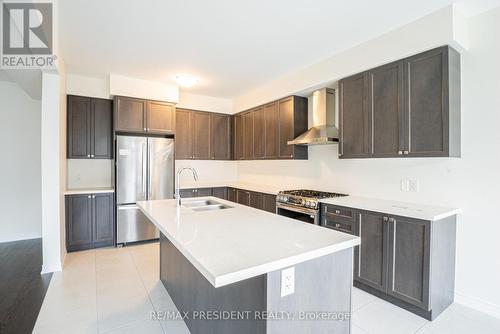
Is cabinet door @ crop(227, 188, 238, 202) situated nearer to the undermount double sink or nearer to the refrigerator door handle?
the refrigerator door handle

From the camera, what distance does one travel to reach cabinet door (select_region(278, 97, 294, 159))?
3.99 meters

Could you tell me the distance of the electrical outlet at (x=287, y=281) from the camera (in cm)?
121

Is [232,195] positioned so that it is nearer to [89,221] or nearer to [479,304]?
[89,221]

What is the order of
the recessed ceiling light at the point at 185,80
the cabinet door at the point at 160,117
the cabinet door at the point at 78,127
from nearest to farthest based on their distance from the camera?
the cabinet door at the point at 78,127, the recessed ceiling light at the point at 185,80, the cabinet door at the point at 160,117

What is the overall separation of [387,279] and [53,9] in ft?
13.1

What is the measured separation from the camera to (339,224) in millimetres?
2836

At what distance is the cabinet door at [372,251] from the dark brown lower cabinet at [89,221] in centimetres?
361

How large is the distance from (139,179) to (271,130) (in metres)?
2.37

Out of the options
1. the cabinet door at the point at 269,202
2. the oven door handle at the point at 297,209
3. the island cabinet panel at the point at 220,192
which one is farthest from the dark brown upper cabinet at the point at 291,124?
the island cabinet panel at the point at 220,192

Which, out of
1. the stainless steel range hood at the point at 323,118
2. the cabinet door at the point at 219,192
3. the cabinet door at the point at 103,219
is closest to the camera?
the stainless steel range hood at the point at 323,118

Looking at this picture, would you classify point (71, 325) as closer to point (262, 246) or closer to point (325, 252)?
point (262, 246)

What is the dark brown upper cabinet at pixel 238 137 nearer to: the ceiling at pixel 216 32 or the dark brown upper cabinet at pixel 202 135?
the dark brown upper cabinet at pixel 202 135

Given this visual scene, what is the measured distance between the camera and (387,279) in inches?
95.6

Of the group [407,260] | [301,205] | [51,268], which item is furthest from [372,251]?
[51,268]
